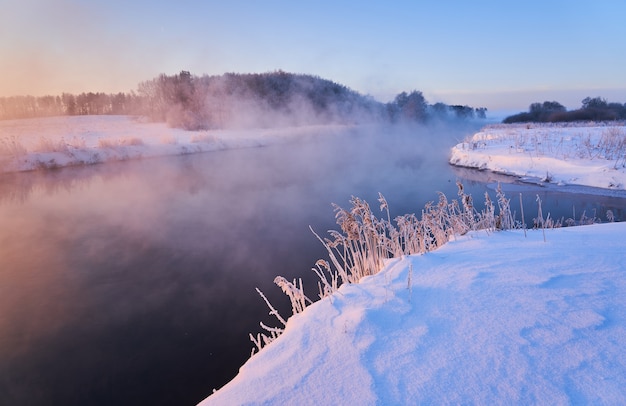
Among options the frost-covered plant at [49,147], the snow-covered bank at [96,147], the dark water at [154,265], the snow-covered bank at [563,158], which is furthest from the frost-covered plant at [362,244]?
the frost-covered plant at [49,147]

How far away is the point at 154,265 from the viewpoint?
23.1 ft

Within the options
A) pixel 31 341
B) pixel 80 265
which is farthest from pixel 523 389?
pixel 80 265

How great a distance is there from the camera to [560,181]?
11.9 m

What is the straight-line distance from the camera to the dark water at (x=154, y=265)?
13.6ft

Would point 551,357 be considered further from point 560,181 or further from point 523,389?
point 560,181

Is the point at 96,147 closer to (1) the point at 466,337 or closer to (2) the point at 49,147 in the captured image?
(2) the point at 49,147

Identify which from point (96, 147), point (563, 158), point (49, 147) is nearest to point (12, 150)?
point (49, 147)

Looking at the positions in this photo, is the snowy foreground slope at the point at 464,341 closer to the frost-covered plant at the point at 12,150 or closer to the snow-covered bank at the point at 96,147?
the snow-covered bank at the point at 96,147

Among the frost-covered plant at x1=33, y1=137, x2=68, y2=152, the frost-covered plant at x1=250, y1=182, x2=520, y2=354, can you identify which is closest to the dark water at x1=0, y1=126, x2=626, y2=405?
the frost-covered plant at x1=250, y1=182, x2=520, y2=354

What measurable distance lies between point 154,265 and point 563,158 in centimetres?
1361

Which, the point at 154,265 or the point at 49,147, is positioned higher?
the point at 49,147

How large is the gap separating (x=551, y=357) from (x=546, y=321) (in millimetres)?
389

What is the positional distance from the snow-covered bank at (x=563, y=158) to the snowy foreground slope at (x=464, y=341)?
32.3 ft

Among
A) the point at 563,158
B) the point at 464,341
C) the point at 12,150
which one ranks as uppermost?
the point at 12,150
